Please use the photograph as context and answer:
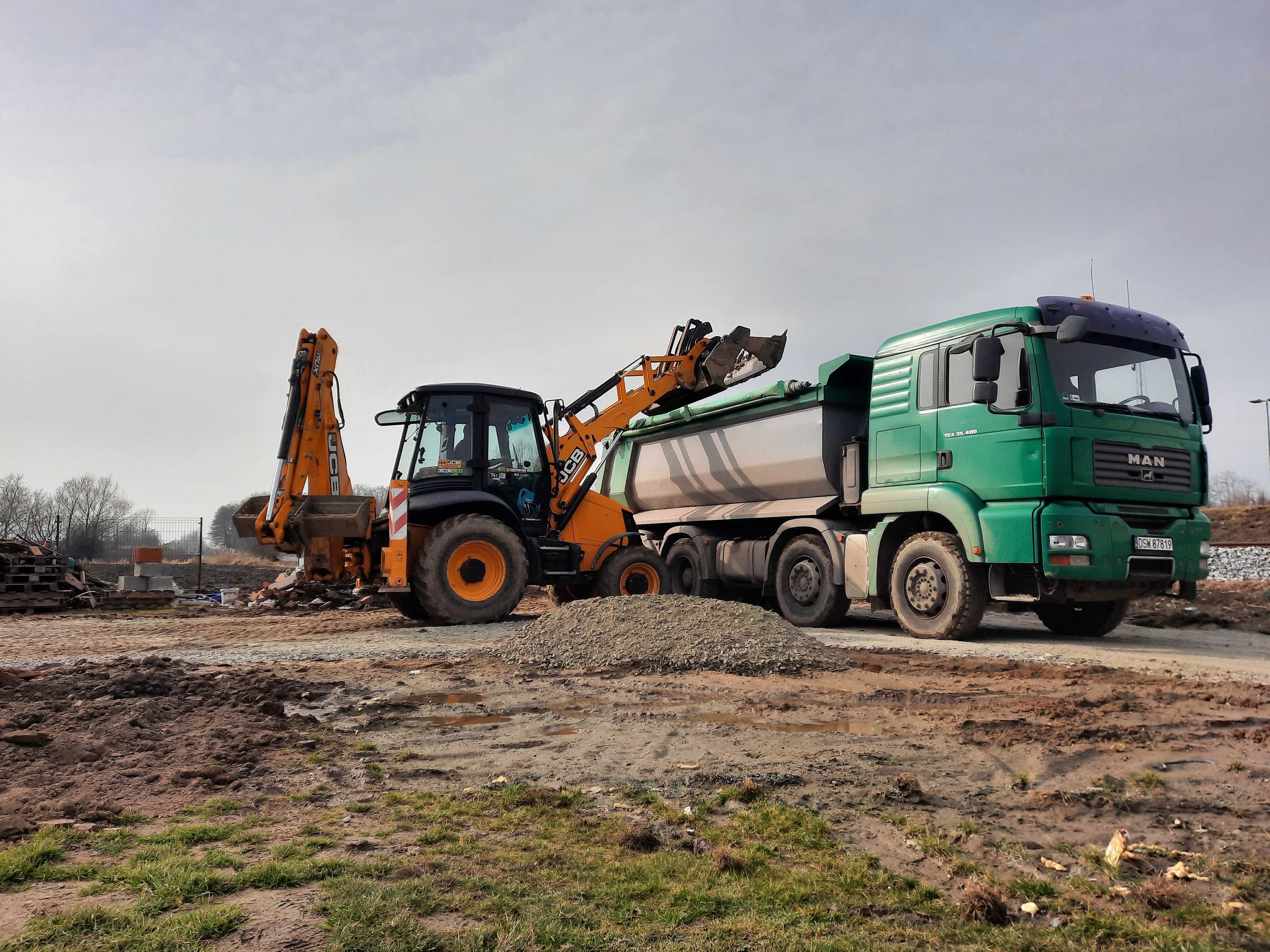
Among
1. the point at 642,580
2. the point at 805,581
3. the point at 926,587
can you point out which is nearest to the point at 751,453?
the point at 805,581

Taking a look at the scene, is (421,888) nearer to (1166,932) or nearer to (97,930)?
(97,930)

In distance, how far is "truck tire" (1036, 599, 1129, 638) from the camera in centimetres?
984

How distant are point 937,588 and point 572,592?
18.9ft

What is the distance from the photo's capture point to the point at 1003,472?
8406mm

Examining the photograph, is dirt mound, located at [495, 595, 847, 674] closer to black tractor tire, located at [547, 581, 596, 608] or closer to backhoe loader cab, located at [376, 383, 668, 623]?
backhoe loader cab, located at [376, 383, 668, 623]

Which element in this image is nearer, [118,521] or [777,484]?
[777,484]

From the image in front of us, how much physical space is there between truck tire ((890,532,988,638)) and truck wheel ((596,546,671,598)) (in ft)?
11.8

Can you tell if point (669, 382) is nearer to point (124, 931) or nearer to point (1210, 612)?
point (1210, 612)

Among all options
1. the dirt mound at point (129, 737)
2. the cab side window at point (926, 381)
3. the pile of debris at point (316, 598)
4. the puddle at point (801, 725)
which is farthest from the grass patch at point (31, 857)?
the pile of debris at point (316, 598)

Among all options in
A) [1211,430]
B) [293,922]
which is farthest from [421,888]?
[1211,430]

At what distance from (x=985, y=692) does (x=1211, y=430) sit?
5.18 meters

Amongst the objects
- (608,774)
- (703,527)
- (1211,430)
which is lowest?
(608,774)

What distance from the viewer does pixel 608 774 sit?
4.05 meters

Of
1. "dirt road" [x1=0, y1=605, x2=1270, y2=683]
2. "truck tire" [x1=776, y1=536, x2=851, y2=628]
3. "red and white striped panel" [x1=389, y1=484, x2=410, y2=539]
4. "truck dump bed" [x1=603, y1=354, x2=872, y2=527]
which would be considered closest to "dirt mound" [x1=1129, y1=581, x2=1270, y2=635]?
"dirt road" [x1=0, y1=605, x2=1270, y2=683]
